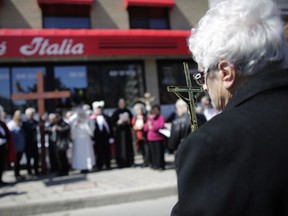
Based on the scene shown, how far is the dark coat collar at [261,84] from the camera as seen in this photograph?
43.6 inches

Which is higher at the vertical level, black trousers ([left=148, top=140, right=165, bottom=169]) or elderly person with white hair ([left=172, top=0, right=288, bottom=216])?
elderly person with white hair ([left=172, top=0, right=288, bottom=216])

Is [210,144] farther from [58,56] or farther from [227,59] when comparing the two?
[58,56]

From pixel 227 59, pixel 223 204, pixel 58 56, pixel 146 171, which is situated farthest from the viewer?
pixel 58 56

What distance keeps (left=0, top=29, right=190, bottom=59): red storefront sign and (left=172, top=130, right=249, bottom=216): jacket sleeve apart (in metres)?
11.1

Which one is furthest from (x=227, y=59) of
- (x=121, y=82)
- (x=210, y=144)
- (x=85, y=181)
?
(x=121, y=82)

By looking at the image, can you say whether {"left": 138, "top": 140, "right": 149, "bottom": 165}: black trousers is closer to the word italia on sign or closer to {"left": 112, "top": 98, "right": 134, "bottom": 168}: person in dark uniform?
{"left": 112, "top": 98, "right": 134, "bottom": 168}: person in dark uniform

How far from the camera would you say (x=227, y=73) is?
→ 50.2 inches

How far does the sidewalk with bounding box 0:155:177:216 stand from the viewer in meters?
6.00

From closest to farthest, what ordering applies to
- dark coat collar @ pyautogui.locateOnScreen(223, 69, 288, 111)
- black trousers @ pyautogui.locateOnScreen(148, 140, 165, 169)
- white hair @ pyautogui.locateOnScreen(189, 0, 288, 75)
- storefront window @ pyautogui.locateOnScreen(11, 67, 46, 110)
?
dark coat collar @ pyautogui.locateOnScreen(223, 69, 288, 111), white hair @ pyautogui.locateOnScreen(189, 0, 288, 75), black trousers @ pyautogui.locateOnScreen(148, 140, 165, 169), storefront window @ pyautogui.locateOnScreen(11, 67, 46, 110)

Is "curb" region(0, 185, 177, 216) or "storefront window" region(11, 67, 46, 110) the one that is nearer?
"curb" region(0, 185, 177, 216)

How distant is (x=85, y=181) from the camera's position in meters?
8.00

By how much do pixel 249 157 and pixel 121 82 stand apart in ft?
40.9

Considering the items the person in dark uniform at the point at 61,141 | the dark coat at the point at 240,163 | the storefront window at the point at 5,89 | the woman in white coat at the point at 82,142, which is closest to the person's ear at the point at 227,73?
the dark coat at the point at 240,163

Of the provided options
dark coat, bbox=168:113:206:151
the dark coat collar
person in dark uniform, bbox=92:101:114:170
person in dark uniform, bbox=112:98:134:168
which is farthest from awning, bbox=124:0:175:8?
the dark coat collar
